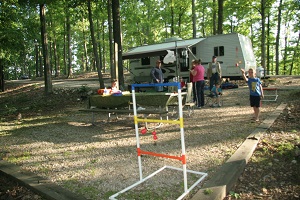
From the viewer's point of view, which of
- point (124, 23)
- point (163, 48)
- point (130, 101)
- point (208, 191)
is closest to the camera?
point (208, 191)

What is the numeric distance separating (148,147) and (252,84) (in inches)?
129

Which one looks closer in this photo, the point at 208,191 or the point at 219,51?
the point at 208,191

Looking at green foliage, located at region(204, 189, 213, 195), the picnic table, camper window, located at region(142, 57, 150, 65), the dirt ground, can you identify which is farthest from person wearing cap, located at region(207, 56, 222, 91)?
camper window, located at region(142, 57, 150, 65)

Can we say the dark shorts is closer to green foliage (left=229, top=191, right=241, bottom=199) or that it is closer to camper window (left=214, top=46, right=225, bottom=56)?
green foliage (left=229, top=191, right=241, bottom=199)

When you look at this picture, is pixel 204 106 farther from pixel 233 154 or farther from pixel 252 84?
pixel 233 154

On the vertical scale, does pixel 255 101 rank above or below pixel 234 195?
above

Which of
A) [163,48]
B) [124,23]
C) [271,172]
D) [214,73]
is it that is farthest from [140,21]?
[271,172]

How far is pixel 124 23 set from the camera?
23.6 meters

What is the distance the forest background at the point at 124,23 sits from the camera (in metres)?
14.0

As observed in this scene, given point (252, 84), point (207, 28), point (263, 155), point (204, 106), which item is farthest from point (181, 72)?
point (207, 28)

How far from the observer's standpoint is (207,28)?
3170 cm

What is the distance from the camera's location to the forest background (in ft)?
45.8

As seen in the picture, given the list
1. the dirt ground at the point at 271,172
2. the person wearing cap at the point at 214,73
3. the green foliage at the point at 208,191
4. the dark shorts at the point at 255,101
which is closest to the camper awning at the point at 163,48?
the person wearing cap at the point at 214,73

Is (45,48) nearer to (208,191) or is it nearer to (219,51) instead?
(219,51)
